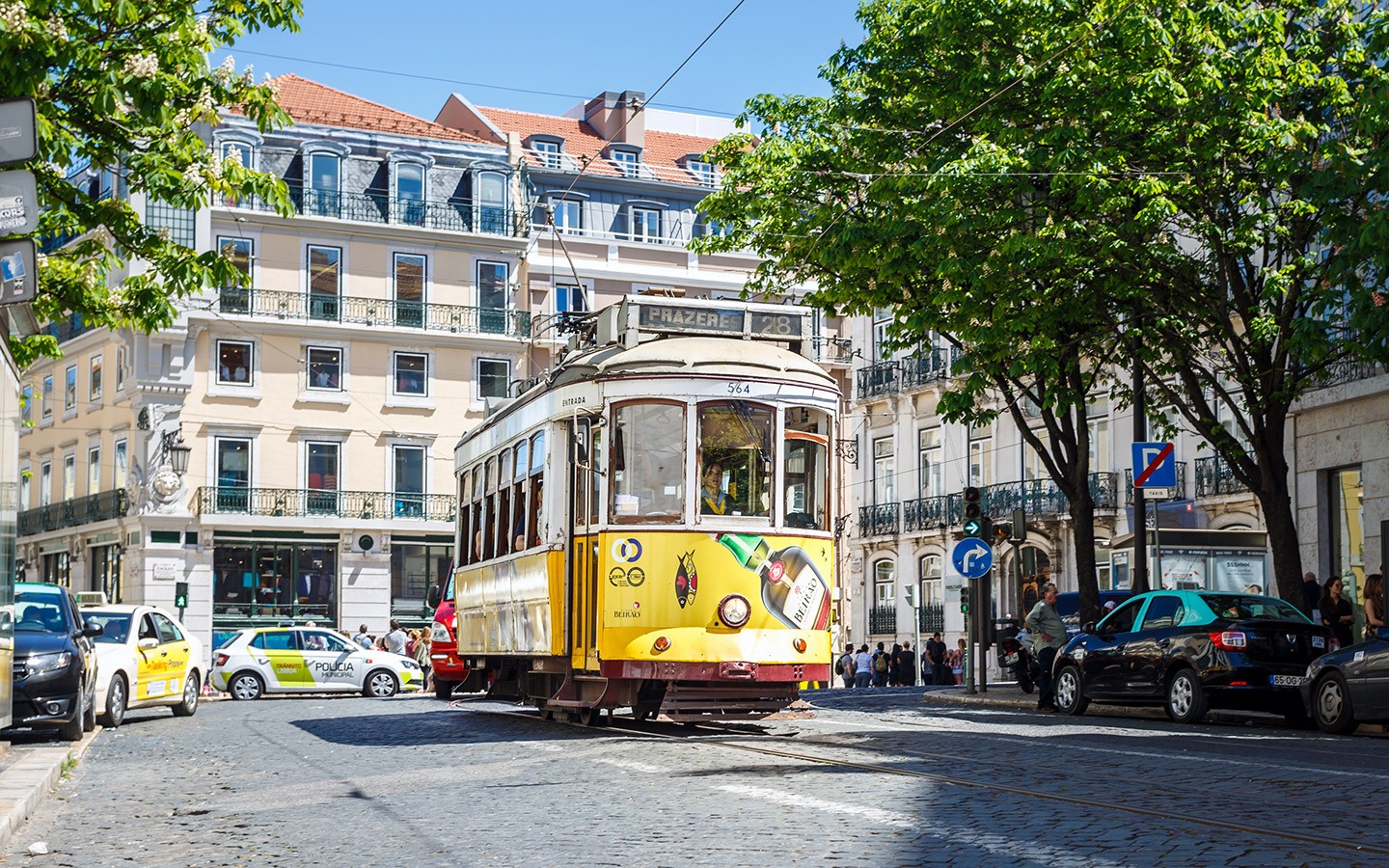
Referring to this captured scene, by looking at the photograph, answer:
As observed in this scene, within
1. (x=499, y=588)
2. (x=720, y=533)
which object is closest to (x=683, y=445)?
(x=720, y=533)

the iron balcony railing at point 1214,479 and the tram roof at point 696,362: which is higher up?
the iron balcony railing at point 1214,479

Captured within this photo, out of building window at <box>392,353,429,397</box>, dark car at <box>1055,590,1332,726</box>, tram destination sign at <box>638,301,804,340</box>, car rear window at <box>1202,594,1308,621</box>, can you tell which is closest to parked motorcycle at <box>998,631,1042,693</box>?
dark car at <box>1055,590,1332,726</box>

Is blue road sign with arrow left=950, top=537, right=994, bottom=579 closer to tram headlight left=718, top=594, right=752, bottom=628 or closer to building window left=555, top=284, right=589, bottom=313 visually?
tram headlight left=718, top=594, right=752, bottom=628

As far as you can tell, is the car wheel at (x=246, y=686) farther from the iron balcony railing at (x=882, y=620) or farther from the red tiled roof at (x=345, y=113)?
the red tiled roof at (x=345, y=113)

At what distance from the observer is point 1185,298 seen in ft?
84.3

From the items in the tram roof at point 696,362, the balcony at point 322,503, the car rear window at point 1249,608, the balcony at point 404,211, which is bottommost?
the car rear window at point 1249,608

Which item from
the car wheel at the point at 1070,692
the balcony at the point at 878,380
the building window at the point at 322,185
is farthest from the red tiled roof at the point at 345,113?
the car wheel at the point at 1070,692

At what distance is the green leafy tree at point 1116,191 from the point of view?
78.8 ft

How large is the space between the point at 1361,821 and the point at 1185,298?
55.0 ft

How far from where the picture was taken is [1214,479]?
144ft

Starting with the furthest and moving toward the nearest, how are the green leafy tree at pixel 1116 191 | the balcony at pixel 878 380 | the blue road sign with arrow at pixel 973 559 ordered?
the balcony at pixel 878 380, the blue road sign with arrow at pixel 973 559, the green leafy tree at pixel 1116 191

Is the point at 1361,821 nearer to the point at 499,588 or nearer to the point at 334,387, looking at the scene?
the point at 499,588

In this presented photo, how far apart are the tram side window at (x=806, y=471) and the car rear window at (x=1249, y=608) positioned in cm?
623

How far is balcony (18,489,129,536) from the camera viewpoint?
58031 millimetres
